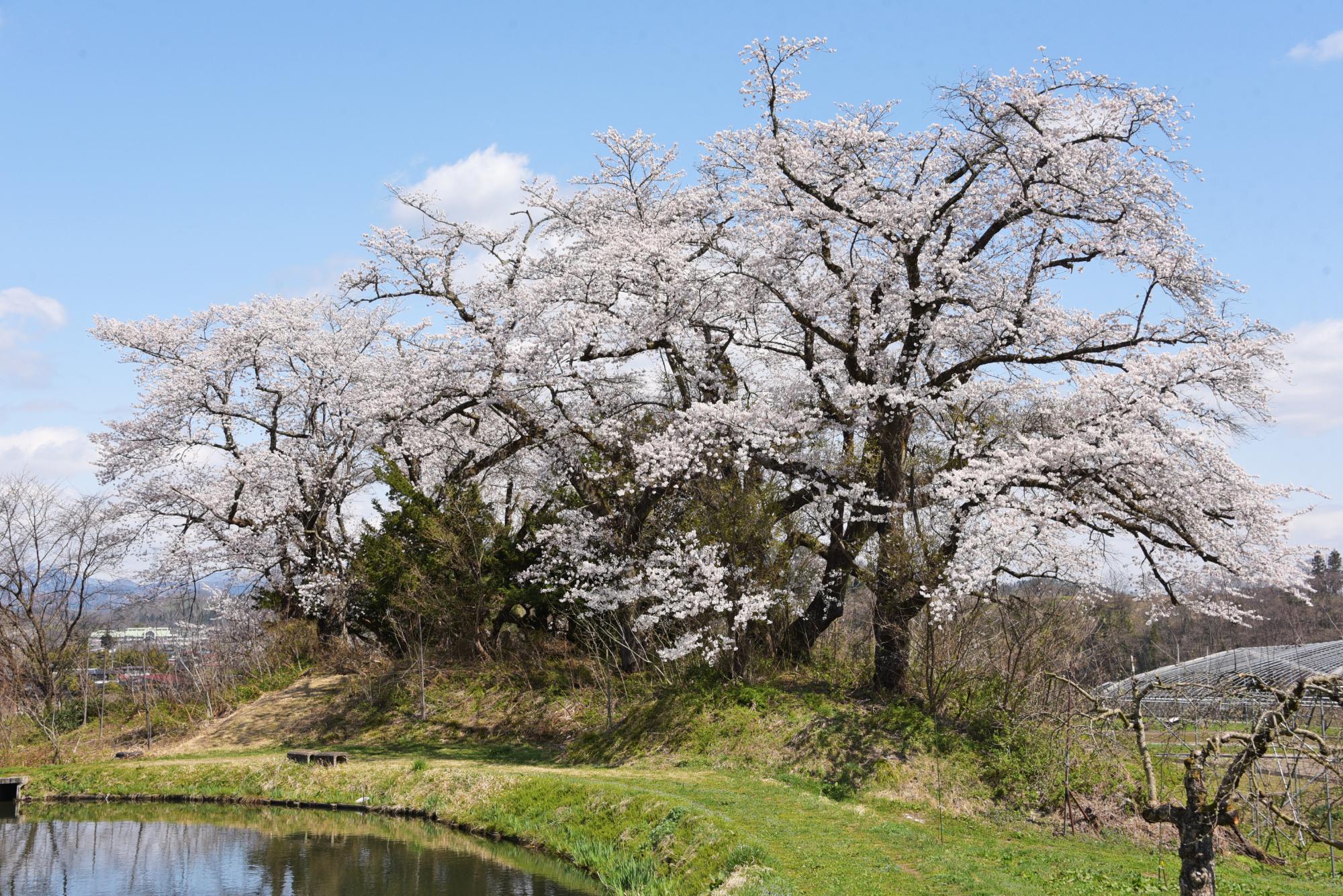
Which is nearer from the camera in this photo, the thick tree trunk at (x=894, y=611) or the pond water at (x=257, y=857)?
the pond water at (x=257, y=857)

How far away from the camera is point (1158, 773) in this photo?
13773mm

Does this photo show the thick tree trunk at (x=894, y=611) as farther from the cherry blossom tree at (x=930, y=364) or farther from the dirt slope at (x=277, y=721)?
the dirt slope at (x=277, y=721)

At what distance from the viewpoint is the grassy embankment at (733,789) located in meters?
10.9

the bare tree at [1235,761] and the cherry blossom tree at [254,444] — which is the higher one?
the cherry blossom tree at [254,444]

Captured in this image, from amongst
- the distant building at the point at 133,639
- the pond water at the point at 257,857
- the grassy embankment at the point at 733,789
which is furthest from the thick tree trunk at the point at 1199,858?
the distant building at the point at 133,639

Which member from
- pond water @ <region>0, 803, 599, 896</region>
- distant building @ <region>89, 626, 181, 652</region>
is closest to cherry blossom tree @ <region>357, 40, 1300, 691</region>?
pond water @ <region>0, 803, 599, 896</region>

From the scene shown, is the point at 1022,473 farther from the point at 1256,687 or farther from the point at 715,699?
the point at 1256,687

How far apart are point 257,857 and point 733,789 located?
655cm

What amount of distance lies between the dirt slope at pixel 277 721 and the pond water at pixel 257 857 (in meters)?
4.72

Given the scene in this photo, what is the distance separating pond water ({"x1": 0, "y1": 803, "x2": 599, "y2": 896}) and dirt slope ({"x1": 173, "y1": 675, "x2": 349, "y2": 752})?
15.5 feet

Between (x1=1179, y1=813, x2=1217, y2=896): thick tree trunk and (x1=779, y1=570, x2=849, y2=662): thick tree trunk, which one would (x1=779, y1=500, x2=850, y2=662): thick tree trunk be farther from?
(x1=1179, y1=813, x2=1217, y2=896): thick tree trunk

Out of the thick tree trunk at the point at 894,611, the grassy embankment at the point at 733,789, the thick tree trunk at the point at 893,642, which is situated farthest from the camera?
the thick tree trunk at the point at 893,642

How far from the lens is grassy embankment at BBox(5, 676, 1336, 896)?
10.9m

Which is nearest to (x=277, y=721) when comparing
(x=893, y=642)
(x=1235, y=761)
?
(x=893, y=642)
